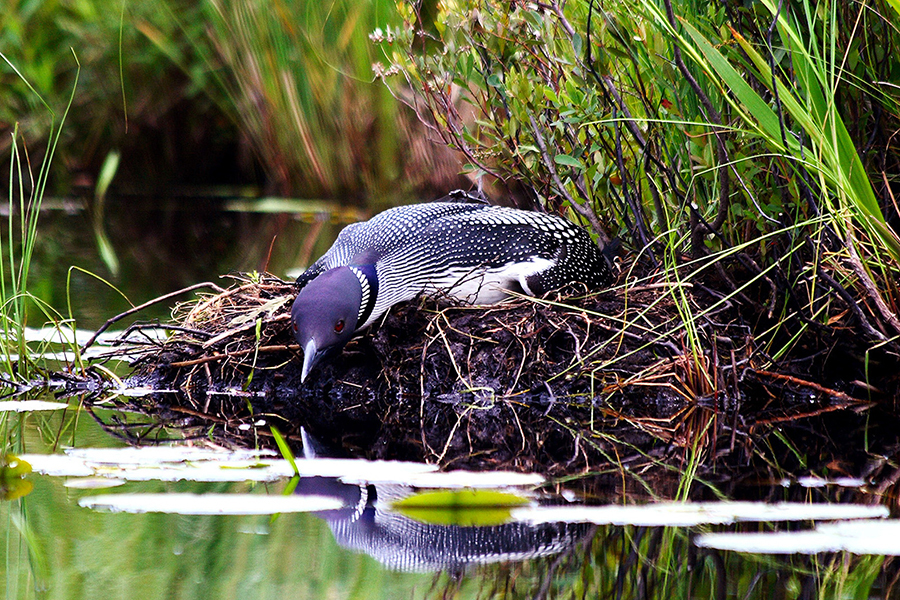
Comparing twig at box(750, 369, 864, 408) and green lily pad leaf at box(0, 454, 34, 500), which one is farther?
twig at box(750, 369, 864, 408)

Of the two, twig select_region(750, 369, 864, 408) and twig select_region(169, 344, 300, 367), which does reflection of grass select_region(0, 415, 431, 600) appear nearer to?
twig select_region(169, 344, 300, 367)

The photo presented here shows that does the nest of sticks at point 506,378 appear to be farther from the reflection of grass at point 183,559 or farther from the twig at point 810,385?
the reflection of grass at point 183,559

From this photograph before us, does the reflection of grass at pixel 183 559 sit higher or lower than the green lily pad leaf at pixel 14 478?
higher

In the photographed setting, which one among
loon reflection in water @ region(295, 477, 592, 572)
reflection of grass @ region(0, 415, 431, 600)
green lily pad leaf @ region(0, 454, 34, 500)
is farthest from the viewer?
green lily pad leaf @ region(0, 454, 34, 500)

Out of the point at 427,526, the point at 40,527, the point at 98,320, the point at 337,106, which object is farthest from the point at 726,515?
the point at 337,106

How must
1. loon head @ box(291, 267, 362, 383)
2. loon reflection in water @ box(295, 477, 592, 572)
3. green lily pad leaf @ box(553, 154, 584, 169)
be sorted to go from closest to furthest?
loon reflection in water @ box(295, 477, 592, 572)
loon head @ box(291, 267, 362, 383)
green lily pad leaf @ box(553, 154, 584, 169)

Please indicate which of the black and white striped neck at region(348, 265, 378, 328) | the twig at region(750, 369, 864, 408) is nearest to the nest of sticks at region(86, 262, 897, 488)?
the twig at region(750, 369, 864, 408)

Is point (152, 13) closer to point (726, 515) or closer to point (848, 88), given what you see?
point (848, 88)

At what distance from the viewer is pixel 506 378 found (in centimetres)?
394

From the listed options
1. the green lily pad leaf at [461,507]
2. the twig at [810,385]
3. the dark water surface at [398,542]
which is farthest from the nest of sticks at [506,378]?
the green lily pad leaf at [461,507]

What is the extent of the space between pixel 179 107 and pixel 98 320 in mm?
6345

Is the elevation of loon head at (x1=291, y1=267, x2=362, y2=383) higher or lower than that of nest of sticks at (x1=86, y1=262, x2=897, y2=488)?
higher

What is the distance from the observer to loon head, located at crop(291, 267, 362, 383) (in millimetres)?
3643

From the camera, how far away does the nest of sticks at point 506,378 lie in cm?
348
